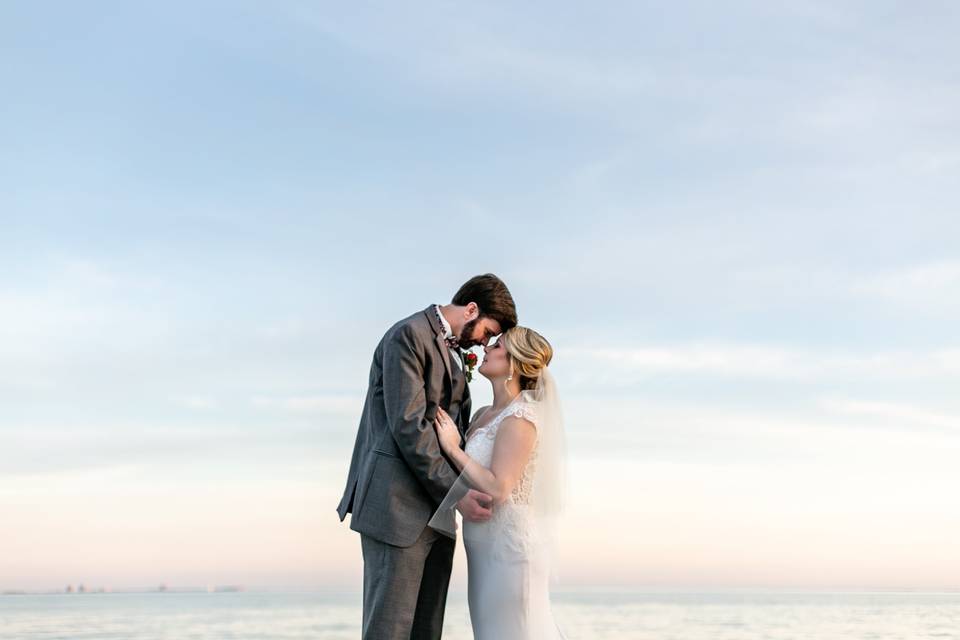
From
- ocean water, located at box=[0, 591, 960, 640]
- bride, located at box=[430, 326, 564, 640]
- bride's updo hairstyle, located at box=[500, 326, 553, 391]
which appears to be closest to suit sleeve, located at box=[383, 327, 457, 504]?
bride, located at box=[430, 326, 564, 640]

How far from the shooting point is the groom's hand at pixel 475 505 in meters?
4.91

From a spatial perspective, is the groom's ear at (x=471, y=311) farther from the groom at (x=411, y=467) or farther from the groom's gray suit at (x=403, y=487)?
the groom's gray suit at (x=403, y=487)

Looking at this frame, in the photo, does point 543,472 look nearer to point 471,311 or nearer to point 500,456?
point 500,456

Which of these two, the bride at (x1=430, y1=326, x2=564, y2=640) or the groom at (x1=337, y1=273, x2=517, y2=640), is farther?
the bride at (x1=430, y1=326, x2=564, y2=640)

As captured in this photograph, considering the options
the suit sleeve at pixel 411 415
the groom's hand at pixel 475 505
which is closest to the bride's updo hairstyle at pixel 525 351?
the suit sleeve at pixel 411 415

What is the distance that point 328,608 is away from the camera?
1324 inches

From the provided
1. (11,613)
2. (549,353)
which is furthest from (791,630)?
(11,613)

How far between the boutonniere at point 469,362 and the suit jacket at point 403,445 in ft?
0.52

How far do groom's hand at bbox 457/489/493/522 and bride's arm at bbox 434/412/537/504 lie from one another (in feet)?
0.14

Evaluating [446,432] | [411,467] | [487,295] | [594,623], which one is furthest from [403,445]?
[594,623]

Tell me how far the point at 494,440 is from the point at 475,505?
36cm

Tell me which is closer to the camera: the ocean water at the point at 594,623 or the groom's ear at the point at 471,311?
the groom's ear at the point at 471,311

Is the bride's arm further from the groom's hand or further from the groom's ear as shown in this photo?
the groom's ear

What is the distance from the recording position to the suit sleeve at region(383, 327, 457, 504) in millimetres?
4758
